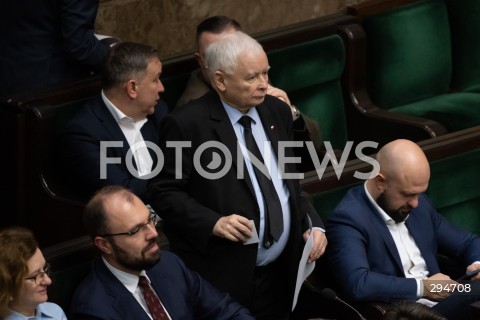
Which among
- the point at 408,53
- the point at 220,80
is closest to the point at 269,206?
the point at 220,80

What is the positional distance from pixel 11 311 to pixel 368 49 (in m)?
2.84

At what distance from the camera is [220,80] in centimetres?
410

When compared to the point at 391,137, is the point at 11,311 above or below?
below

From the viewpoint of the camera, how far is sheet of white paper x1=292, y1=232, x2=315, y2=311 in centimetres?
404

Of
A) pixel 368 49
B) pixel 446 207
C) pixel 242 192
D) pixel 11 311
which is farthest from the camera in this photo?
pixel 368 49

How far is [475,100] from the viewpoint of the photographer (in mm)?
6008

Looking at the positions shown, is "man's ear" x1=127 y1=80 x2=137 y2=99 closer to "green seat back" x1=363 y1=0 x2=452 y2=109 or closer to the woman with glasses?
the woman with glasses

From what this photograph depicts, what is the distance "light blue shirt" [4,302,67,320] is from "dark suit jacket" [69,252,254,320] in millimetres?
49

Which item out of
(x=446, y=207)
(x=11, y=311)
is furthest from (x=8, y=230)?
(x=446, y=207)

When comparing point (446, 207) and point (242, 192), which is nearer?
point (242, 192)

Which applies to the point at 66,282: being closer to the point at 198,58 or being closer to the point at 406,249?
the point at 406,249

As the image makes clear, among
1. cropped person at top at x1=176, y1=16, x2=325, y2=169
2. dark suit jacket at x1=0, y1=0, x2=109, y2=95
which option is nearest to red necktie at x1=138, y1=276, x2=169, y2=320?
cropped person at top at x1=176, y1=16, x2=325, y2=169

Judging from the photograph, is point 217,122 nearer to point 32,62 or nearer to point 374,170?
point 374,170

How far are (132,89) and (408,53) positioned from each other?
1751mm
